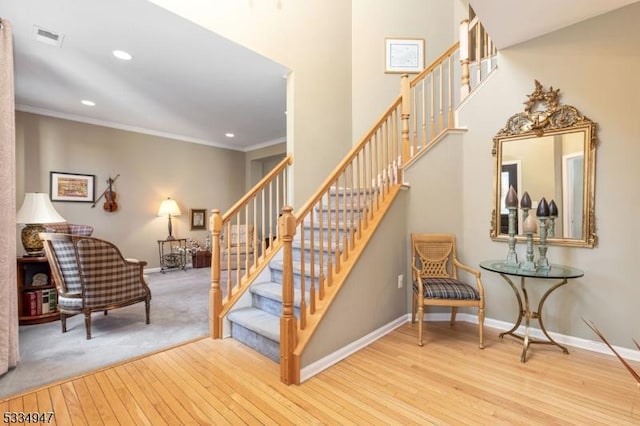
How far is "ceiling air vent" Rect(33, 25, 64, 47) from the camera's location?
9.02 feet

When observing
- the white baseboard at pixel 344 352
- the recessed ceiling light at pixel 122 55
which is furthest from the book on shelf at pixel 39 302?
the white baseboard at pixel 344 352

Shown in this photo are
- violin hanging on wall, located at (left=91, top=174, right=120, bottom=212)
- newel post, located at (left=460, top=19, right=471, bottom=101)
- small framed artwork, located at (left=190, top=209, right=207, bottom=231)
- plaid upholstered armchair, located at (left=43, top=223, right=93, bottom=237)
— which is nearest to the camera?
newel post, located at (left=460, top=19, right=471, bottom=101)

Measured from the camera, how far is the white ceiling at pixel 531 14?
2242 mm

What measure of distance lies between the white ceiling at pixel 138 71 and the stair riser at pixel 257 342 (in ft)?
9.11

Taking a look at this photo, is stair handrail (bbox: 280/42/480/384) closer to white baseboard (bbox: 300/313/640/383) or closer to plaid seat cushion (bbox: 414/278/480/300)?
white baseboard (bbox: 300/313/640/383)

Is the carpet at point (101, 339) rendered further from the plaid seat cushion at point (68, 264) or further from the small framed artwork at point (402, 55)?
the small framed artwork at point (402, 55)

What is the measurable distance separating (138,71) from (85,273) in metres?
2.37

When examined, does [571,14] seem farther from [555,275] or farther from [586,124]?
[555,275]

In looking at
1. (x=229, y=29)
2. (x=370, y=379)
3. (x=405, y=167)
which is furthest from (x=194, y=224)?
(x=370, y=379)

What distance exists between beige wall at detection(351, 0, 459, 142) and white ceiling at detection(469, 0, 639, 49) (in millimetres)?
1799

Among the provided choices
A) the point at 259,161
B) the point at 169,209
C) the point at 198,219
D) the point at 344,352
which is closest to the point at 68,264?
the point at 344,352

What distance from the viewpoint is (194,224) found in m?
6.57

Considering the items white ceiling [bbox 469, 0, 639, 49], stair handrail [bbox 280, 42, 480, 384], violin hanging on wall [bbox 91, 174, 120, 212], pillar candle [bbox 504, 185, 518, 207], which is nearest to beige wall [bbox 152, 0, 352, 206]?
stair handrail [bbox 280, 42, 480, 384]

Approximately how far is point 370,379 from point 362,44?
4.38 m
